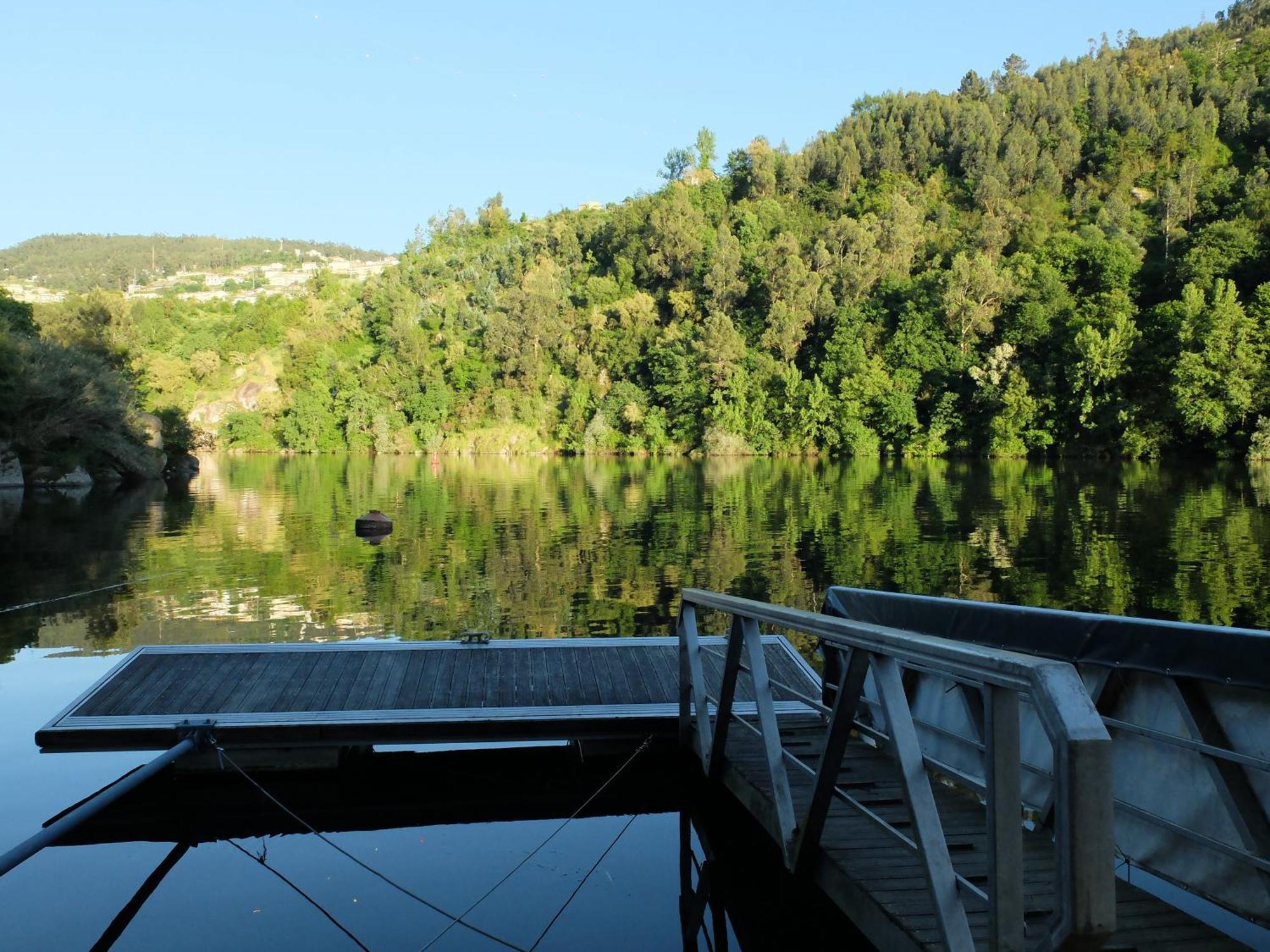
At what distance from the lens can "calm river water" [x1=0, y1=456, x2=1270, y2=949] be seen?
6.25 m

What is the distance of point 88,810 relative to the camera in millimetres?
6023

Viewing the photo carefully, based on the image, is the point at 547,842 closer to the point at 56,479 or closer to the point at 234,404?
the point at 56,479

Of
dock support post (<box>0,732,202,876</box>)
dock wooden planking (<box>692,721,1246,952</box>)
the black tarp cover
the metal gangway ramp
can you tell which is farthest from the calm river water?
the black tarp cover

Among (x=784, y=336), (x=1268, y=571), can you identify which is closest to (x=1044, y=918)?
(x=1268, y=571)

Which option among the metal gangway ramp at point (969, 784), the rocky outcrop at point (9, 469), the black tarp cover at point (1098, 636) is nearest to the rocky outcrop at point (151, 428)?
the rocky outcrop at point (9, 469)

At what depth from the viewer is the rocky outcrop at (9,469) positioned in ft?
143

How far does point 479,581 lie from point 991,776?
17.2 meters

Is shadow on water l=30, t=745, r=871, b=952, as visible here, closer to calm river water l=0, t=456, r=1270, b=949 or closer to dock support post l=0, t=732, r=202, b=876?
calm river water l=0, t=456, r=1270, b=949

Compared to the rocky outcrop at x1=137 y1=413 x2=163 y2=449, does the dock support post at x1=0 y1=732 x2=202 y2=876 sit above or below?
below


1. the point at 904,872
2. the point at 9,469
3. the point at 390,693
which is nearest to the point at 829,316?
the point at 9,469

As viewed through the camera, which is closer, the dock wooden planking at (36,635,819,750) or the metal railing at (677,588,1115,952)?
the metal railing at (677,588,1115,952)

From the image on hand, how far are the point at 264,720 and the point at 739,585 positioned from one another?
39.4 feet

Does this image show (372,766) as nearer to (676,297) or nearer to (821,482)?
(821,482)

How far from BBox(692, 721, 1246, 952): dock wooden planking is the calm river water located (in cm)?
85
